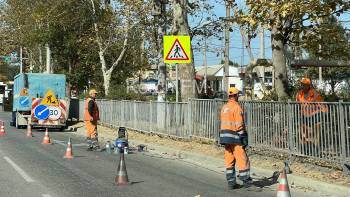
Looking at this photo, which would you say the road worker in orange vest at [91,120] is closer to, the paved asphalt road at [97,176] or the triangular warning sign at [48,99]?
the paved asphalt road at [97,176]

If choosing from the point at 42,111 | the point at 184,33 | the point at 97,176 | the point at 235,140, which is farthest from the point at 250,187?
the point at 42,111

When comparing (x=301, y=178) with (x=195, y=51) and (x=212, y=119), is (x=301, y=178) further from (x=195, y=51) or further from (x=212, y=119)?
(x=195, y=51)

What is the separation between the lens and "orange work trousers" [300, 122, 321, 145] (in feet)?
29.1

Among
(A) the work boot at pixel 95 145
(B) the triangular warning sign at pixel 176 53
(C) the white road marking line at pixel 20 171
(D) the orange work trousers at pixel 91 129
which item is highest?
(B) the triangular warning sign at pixel 176 53

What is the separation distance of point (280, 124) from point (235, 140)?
2.58 m

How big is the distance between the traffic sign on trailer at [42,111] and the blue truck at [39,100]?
32cm

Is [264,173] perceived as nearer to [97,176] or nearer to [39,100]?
[97,176]

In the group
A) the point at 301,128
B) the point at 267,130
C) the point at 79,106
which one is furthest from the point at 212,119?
the point at 79,106

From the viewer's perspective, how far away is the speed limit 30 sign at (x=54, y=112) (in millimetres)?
19545

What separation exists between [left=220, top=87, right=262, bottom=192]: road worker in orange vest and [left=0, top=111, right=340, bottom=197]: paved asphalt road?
0.79 ft

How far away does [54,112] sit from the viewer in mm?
19594

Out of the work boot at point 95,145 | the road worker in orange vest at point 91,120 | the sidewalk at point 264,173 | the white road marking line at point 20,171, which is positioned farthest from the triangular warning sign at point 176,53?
the white road marking line at point 20,171

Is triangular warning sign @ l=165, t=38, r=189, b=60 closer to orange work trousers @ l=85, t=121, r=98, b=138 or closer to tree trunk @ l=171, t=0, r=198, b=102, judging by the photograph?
tree trunk @ l=171, t=0, r=198, b=102

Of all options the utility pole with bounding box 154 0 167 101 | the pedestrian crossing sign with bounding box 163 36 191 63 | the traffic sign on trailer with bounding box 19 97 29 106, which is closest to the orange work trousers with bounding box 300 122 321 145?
the pedestrian crossing sign with bounding box 163 36 191 63
